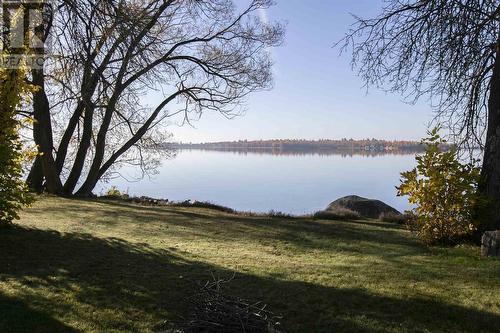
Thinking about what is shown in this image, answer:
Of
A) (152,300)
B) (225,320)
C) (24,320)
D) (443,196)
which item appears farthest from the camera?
(443,196)

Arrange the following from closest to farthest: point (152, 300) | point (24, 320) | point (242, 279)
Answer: point (24, 320) < point (152, 300) < point (242, 279)

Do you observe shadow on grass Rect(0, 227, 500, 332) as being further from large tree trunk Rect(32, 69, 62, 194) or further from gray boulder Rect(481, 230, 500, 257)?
large tree trunk Rect(32, 69, 62, 194)

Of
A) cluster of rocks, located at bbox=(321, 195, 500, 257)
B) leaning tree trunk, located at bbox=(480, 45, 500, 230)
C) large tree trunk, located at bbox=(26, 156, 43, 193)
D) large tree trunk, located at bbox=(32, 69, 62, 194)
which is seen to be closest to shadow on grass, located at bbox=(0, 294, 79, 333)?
leaning tree trunk, located at bbox=(480, 45, 500, 230)

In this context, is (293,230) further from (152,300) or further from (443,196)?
(152,300)

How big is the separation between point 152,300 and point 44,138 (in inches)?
505

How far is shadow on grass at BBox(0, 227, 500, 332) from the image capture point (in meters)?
4.56

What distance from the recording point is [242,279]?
580 centimetres

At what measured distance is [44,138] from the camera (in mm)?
15859

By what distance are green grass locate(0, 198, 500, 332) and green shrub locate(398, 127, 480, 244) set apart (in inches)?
22.2

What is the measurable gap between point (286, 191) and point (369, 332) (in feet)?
127

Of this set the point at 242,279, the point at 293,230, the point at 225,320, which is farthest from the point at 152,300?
the point at 293,230

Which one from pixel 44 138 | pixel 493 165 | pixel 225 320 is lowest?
pixel 225 320

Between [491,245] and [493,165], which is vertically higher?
[493,165]

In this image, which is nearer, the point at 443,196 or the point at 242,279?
the point at 242,279
